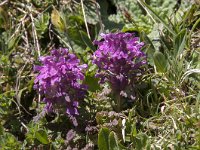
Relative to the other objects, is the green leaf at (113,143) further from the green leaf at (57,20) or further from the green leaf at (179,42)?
the green leaf at (57,20)

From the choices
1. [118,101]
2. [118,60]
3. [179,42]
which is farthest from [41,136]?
[179,42]

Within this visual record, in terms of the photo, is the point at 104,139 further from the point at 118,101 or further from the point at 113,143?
the point at 118,101

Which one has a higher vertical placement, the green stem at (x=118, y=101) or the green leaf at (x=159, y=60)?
the green leaf at (x=159, y=60)

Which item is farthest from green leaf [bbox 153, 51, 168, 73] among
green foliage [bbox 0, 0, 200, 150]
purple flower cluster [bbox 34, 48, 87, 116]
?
purple flower cluster [bbox 34, 48, 87, 116]

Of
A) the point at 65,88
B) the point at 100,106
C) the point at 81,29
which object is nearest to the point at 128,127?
the point at 100,106

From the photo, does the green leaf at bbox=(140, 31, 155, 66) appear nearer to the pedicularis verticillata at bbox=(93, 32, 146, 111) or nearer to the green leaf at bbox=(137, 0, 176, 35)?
the green leaf at bbox=(137, 0, 176, 35)

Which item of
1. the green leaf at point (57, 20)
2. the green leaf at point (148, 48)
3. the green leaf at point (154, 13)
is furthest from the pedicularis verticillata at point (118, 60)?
the green leaf at point (57, 20)

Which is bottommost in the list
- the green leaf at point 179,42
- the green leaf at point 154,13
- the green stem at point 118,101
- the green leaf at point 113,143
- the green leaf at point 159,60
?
the green leaf at point 113,143

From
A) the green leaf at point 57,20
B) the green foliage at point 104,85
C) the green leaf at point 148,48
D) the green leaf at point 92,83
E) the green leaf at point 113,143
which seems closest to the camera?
the green leaf at point 113,143

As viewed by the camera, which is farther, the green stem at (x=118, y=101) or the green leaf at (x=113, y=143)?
the green stem at (x=118, y=101)
